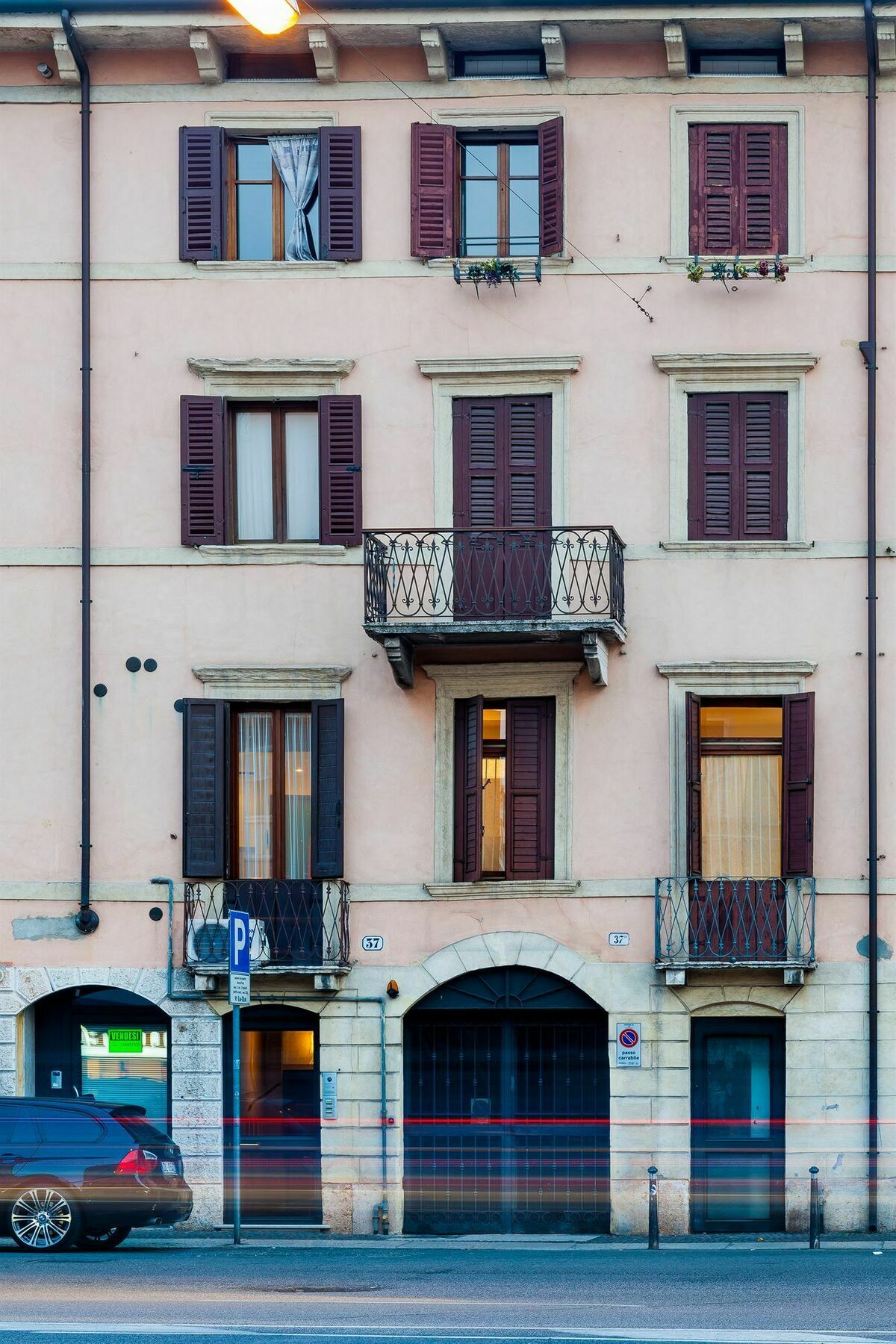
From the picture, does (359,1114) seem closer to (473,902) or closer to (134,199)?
(473,902)

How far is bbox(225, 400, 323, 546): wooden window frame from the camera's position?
2642 centimetres

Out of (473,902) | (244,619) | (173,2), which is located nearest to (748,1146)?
(473,902)

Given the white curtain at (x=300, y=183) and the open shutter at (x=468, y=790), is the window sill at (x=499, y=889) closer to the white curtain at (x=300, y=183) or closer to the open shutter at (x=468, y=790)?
the open shutter at (x=468, y=790)

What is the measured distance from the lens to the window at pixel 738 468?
2595 centimetres

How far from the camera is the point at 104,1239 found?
874 inches

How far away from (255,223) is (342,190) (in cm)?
111

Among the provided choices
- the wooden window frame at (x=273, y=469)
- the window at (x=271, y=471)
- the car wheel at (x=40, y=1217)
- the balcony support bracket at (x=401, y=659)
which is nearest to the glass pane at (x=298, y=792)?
the balcony support bracket at (x=401, y=659)

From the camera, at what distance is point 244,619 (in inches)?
1033

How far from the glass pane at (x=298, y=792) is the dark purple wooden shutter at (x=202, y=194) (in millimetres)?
5342

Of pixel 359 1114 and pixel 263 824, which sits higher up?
pixel 263 824

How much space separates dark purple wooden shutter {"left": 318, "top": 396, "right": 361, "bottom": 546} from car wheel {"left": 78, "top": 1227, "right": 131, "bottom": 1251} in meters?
7.98

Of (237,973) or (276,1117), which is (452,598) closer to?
(237,973)

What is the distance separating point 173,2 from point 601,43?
4765 mm

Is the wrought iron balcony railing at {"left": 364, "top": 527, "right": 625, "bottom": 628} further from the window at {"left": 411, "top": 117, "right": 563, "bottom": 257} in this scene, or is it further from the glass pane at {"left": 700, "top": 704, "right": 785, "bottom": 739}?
the window at {"left": 411, "top": 117, "right": 563, "bottom": 257}
